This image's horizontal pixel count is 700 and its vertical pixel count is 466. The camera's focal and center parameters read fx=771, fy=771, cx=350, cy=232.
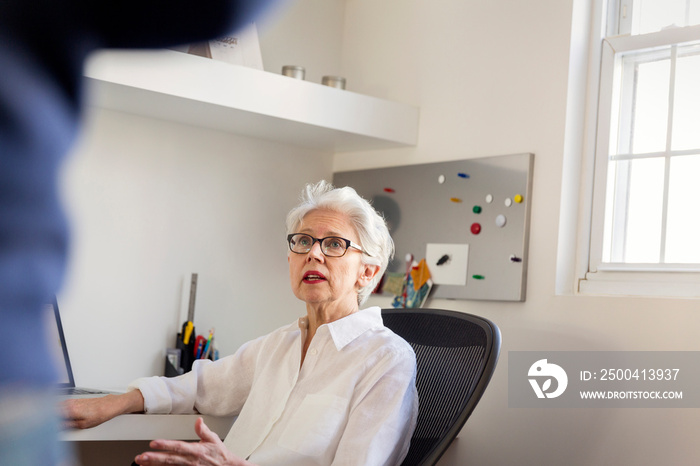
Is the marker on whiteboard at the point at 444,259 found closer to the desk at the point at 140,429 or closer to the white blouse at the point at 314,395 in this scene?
the white blouse at the point at 314,395

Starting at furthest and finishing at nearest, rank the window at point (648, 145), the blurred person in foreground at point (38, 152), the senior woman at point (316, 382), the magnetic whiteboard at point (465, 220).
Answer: the magnetic whiteboard at point (465, 220) → the window at point (648, 145) → the senior woman at point (316, 382) → the blurred person in foreground at point (38, 152)

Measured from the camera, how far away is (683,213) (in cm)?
216

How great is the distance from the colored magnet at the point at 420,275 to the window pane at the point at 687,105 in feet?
2.87

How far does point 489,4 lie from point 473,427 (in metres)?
1.39

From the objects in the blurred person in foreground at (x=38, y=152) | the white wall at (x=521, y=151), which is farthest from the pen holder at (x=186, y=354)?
the blurred person in foreground at (x=38, y=152)

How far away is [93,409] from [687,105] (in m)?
1.77

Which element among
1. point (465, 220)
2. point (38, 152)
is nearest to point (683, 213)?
point (465, 220)

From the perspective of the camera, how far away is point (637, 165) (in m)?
2.28

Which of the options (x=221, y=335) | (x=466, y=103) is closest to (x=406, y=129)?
(x=466, y=103)

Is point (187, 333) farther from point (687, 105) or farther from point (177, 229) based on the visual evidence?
point (687, 105)

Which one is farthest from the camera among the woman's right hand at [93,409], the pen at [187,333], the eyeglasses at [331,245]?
the pen at [187,333]

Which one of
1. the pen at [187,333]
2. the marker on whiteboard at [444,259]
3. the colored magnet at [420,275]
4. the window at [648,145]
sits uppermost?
the window at [648,145]

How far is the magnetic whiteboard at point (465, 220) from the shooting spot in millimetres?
2377

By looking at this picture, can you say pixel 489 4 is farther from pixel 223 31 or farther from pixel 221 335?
pixel 223 31
